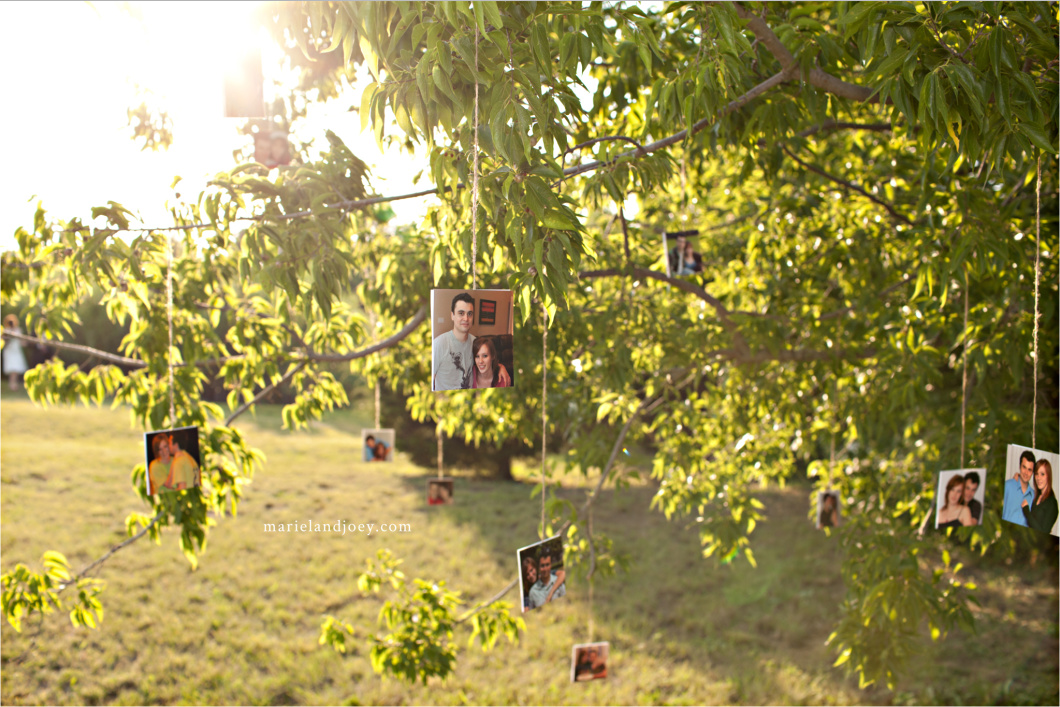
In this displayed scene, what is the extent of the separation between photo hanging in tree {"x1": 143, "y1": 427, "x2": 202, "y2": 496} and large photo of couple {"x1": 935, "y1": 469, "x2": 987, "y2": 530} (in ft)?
6.79

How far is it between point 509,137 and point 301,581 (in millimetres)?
4853

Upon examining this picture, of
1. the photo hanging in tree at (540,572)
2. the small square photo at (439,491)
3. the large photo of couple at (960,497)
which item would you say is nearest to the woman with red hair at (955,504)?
the large photo of couple at (960,497)

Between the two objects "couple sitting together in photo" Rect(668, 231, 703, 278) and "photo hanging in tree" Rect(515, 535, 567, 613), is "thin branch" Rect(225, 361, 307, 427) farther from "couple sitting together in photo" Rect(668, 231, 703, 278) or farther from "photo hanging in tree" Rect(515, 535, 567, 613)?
"couple sitting together in photo" Rect(668, 231, 703, 278)

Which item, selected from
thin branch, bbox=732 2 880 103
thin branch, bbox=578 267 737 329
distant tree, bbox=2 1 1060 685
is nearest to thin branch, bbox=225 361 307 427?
distant tree, bbox=2 1 1060 685

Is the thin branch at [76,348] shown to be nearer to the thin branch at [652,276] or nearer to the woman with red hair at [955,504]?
the thin branch at [652,276]

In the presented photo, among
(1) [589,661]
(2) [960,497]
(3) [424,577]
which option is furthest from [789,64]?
(3) [424,577]

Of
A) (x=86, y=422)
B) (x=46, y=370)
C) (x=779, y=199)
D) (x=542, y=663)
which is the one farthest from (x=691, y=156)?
(x=86, y=422)

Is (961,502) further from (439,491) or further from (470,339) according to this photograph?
(439,491)

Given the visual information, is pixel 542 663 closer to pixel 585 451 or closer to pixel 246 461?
pixel 585 451

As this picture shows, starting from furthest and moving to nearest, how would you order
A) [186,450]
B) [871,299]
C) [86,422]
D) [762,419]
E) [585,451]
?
1. [86,422]
2. [762,419]
3. [585,451]
4. [871,299]
5. [186,450]

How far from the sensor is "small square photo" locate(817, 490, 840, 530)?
10.3 feet

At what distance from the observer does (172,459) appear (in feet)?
6.21

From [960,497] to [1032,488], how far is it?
12.9 inches

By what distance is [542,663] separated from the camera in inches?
167
